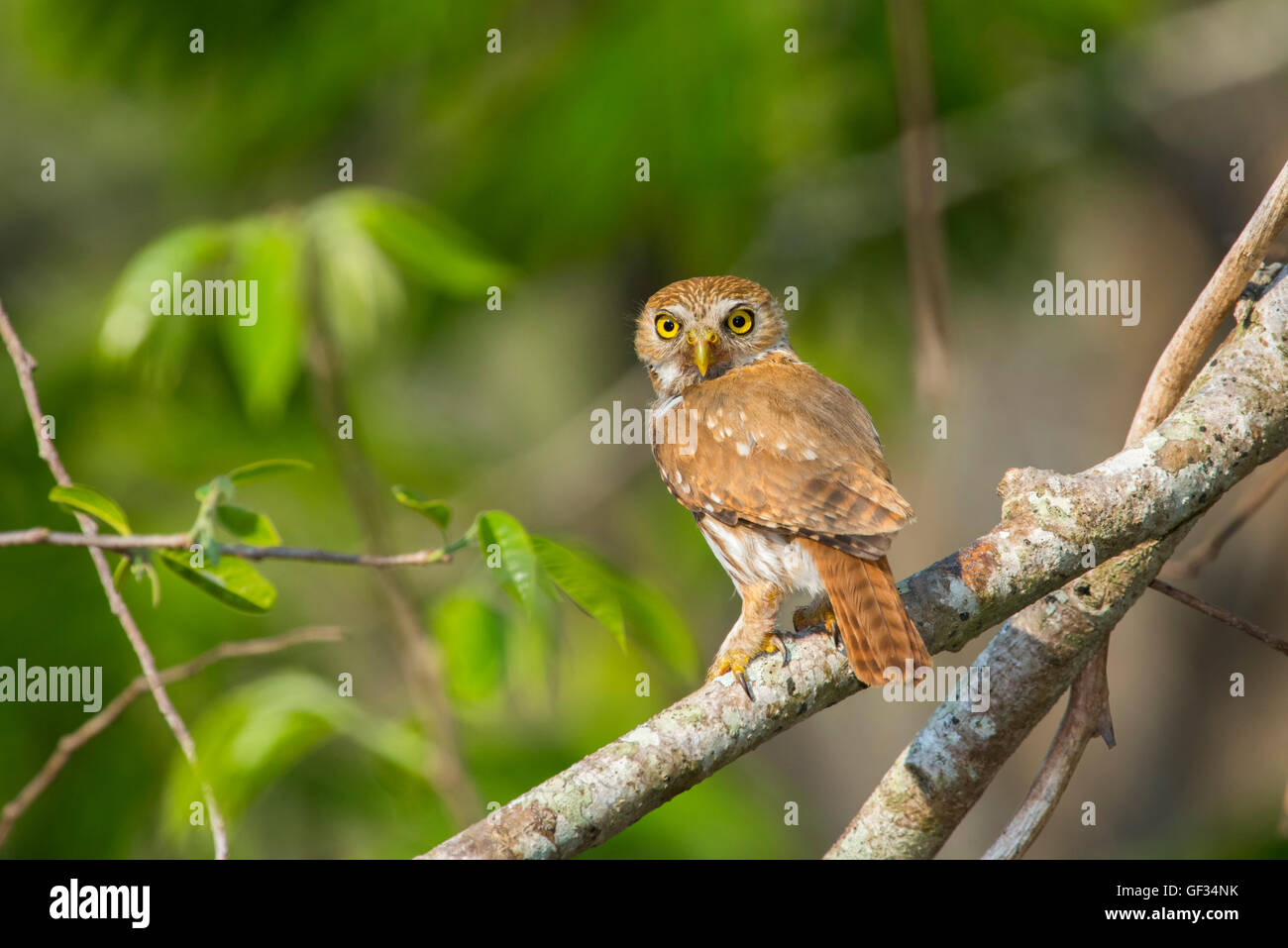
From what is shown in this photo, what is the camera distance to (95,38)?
19.3 feet

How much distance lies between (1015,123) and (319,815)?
4.98 m

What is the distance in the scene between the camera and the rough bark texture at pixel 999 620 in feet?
7.61

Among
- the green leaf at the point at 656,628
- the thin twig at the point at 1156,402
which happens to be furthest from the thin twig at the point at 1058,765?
the green leaf at the point at 656,628

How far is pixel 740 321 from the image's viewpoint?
171 inches

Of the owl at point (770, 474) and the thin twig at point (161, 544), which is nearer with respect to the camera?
the thin twig at point (161, 544)

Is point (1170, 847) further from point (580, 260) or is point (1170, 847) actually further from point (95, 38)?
point (95, 38)

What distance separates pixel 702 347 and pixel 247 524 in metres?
2.18

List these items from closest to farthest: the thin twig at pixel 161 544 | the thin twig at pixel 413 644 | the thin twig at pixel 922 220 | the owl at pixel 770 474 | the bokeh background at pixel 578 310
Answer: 1. the thin twig at pixel 161 544
2. the owl at pixel 770 474
3. the thin twig at pixel 413 644
4. the thin twig at pixel 922 220
5. the bokeh background at pixel 578 310

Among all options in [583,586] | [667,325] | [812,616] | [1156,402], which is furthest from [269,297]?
[1156,402]

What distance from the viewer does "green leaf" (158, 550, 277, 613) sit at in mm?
2336

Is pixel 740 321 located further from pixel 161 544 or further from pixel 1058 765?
pixel 161 544

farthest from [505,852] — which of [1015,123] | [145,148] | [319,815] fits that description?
[145,148]

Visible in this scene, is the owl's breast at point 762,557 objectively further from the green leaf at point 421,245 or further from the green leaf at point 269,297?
the green leaf at point 269,297

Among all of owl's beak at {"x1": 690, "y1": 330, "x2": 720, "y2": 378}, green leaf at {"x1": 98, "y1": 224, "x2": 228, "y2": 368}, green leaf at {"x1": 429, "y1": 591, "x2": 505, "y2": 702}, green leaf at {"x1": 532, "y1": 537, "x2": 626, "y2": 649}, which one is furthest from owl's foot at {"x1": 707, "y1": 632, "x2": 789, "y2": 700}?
green leaf at {"x1": 98, "y1": 224, "x2": 228, "y2": 368}
